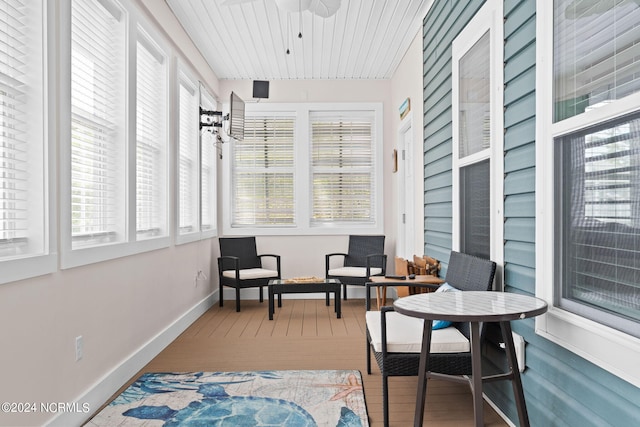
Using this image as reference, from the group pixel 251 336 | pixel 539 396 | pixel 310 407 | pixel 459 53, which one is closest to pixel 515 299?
pixel 539 396

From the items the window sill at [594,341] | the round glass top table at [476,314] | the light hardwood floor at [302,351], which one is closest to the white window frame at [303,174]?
the light hardwood floor at [302,351]

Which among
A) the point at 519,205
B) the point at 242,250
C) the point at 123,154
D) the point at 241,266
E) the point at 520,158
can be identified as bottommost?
the point at 241,266

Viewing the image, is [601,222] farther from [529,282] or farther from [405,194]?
[405,194]

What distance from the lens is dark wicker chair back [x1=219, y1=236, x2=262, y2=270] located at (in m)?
5.37

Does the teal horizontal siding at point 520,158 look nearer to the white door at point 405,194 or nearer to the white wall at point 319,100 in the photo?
the white door at point 405,194

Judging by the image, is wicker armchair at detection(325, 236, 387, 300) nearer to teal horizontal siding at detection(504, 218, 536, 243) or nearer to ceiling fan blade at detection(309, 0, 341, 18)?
ceiling fan blade at detection(309, 0, 341, 18)

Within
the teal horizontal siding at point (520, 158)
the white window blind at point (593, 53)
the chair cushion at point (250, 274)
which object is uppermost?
the white window blind at point (593, 53)

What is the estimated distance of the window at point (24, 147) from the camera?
6.15 feet

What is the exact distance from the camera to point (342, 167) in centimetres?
593

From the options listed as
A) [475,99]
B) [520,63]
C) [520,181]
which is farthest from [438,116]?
[520,181]

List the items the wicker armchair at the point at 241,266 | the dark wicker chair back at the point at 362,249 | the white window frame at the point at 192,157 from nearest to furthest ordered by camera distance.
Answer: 1. the white window frame at the point at 192,157
2. the wicker armchair at the point at 241,266
3. the dark wicker chair back at the point at 362,249

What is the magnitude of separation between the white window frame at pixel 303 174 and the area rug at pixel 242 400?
9.52ft

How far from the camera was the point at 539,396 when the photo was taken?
204 centimetres

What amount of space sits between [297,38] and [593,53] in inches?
128
